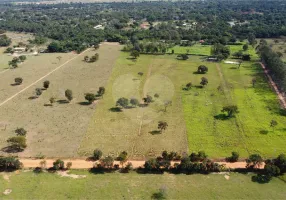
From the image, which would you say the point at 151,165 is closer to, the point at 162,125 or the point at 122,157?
the point at 122,157

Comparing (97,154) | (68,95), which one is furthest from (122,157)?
Result: (68,95)

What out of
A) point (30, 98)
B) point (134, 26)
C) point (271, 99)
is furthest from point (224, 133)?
point (134, 26)

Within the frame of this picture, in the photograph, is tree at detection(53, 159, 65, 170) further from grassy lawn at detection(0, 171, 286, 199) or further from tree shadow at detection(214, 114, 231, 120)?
tree shadow at detection(214, 114, 231, 120)

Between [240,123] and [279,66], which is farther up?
[279,66]

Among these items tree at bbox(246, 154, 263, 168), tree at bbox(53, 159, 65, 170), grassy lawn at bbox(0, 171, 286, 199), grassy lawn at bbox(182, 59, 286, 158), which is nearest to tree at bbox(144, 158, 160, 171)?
grassy lawn at bbox(0, 171, 286, 199)

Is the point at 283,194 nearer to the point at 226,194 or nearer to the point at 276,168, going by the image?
the point at 276,168
